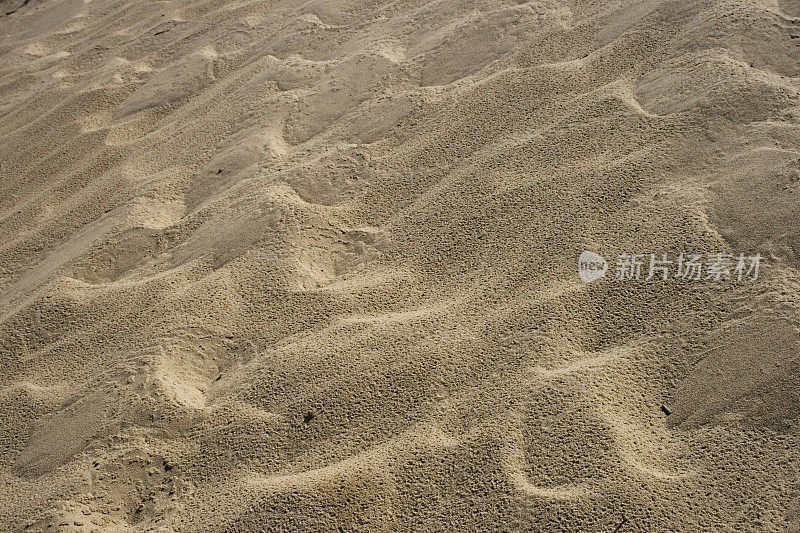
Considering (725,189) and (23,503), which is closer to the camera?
(23,503)

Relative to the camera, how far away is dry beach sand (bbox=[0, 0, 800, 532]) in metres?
1.18

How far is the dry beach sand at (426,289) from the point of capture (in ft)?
3.86

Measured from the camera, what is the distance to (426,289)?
1.51 metres

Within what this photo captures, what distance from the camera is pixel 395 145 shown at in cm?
187

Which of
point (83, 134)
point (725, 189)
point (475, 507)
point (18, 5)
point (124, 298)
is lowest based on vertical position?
point (475, 507)

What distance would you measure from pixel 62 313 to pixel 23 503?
50cm

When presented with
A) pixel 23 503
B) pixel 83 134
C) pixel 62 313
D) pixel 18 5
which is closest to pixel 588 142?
pixel 62 313

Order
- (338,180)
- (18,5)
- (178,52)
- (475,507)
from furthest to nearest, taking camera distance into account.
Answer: (18,5) → (178,52) → (338,180) → (475,507)

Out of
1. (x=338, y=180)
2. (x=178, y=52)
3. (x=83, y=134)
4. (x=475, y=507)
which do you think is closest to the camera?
(x=475, y=507)

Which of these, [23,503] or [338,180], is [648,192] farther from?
[23,503]

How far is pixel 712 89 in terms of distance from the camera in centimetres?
169

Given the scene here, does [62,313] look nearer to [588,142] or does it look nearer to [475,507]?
[475,507]

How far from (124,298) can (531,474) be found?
103 centimetres

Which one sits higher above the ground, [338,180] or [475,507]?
A: [338,180]
